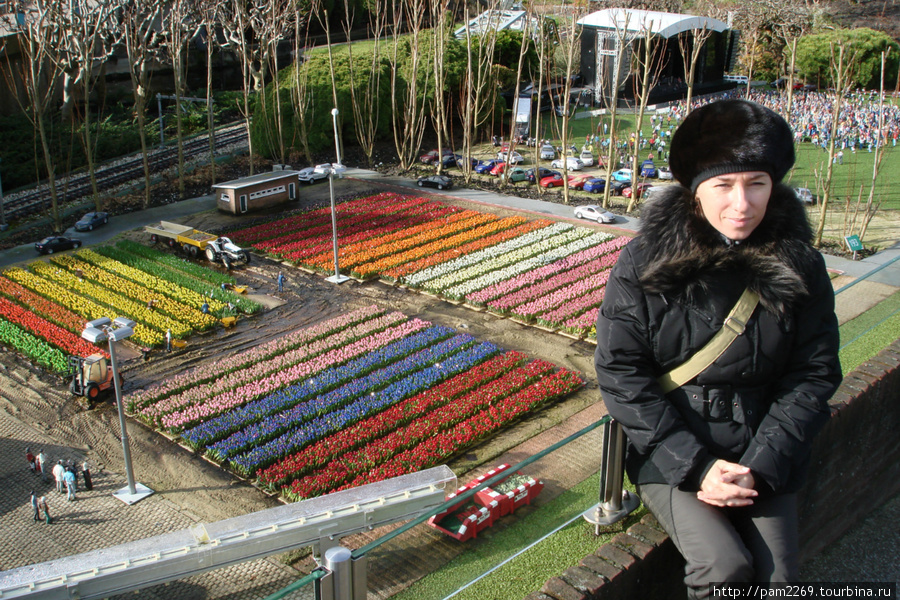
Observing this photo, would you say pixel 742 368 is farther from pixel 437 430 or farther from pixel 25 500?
pixel 25 500

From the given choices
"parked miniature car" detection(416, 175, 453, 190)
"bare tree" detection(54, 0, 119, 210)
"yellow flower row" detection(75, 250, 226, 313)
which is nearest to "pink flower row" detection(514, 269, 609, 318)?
"yellow flower row" detection(75, 250, 226, 313)

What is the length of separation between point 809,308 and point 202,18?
4567cm

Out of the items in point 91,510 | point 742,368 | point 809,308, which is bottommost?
point 91,510

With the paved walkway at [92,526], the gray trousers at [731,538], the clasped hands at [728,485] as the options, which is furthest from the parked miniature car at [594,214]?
the clasped hands at [728,485]

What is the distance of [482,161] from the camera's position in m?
37.1

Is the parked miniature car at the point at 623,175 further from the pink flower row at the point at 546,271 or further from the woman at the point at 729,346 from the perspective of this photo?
the woman at the point at 729,346

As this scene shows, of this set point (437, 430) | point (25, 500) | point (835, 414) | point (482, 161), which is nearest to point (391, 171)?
point (482, 161)

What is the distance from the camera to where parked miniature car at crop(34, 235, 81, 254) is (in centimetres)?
2545

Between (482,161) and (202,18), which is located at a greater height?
(202,18)

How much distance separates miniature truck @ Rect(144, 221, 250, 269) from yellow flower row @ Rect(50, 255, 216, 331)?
2645 mm

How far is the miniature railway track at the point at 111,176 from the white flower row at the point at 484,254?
1482 cm

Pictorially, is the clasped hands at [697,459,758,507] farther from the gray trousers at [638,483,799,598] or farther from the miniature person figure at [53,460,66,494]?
the miniature person figure at [53,460,66,494]

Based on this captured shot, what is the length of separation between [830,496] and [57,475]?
12.5 m

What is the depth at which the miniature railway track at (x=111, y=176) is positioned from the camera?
31375 mm
